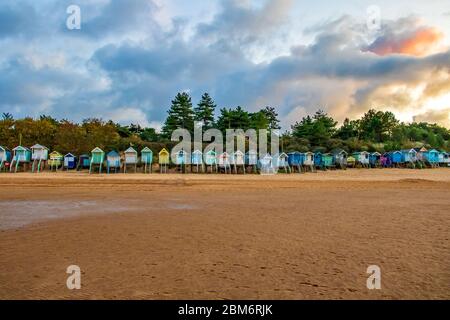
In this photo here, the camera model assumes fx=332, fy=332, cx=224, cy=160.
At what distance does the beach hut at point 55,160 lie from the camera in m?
39.0

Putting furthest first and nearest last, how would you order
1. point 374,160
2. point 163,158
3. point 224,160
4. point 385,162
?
1. point 374,160
2. point 385,162
3. point 224,160
4. point 163,158

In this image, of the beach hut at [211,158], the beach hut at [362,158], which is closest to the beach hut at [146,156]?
the beach hut at [211,158]

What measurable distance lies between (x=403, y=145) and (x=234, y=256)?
190 ft

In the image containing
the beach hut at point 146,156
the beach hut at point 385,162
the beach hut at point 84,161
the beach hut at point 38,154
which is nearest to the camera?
the beach hut at point 146,156

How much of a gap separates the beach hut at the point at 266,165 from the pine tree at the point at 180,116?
1743cm

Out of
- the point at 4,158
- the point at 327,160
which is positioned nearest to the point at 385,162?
the point at 327,160

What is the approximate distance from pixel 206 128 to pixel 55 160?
23.1 metres

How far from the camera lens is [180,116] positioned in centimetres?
5347

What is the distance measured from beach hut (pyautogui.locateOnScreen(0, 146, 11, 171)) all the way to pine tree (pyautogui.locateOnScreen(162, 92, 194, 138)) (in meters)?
21.2

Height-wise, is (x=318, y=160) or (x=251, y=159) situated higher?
(x=251, y=159)

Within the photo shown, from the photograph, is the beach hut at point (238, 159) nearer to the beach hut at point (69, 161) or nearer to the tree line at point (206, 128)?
the tree line at point (206, 128)

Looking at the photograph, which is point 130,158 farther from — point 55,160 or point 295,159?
point 295,159

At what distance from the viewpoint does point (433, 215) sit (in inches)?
353

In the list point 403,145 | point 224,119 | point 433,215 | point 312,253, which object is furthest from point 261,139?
point 312,253
